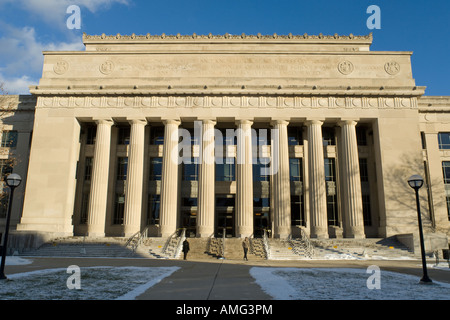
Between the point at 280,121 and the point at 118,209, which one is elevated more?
the point at 280,121

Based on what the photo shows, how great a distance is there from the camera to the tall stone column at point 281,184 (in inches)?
1243

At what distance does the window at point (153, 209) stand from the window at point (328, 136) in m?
18.1

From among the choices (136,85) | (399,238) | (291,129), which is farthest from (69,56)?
(399,238)

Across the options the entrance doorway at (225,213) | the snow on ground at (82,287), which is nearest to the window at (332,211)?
the entrance doorway at (225,213)

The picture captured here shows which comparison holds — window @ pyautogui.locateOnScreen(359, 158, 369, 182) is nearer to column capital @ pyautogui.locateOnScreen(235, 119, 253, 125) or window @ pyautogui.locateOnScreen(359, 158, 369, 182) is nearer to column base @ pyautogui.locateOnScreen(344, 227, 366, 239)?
column base @ pyautogui.locateOnScreen(344, 227, 366, 239)

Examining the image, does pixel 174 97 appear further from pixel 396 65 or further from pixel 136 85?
pixel 396 65

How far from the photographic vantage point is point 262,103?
34.0 metres

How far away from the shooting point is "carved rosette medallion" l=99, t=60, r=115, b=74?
3597cm

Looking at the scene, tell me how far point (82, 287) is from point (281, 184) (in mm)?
23877

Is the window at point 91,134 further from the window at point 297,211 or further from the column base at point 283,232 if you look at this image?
the window at point 297,211

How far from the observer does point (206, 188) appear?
105ft

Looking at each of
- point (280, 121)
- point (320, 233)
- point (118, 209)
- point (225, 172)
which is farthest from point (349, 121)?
point (118, 209)

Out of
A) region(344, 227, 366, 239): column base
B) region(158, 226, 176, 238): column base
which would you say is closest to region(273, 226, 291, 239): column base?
region(344, 227, 366, 239): column base

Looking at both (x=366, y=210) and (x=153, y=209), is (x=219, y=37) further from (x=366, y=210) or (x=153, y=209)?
(x=366, y=210)
